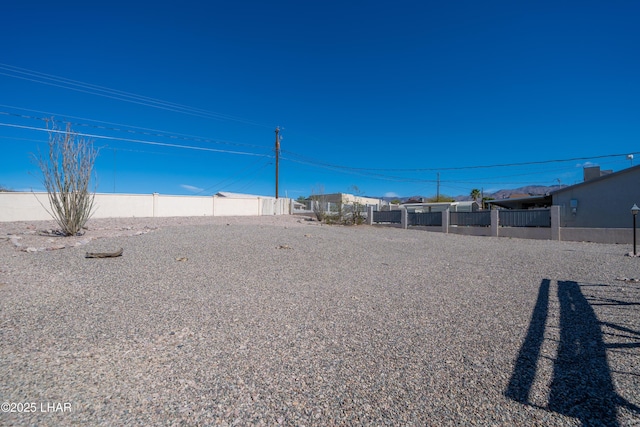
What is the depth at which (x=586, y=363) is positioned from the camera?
302 centimetres

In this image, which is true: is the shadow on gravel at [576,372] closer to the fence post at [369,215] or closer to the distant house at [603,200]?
the fence post at [369,215]

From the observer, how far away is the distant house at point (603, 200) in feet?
61.2

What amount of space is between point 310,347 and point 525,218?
1691 centimetres

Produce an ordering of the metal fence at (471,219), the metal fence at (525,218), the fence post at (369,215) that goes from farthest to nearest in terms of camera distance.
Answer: the fence post at (369,215) → the metal fence at (471,219) → the metal fence at (525,218)

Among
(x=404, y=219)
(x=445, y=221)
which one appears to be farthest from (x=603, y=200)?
(x=404, y=219)

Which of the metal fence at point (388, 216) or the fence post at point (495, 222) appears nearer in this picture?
the fence post at point (495, 222)

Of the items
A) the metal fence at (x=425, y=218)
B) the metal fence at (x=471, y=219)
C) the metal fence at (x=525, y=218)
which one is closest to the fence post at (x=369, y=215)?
the metal fence at (x=425, y=218)

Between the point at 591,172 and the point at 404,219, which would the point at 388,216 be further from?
the point at 591,172

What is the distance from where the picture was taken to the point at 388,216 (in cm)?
2291

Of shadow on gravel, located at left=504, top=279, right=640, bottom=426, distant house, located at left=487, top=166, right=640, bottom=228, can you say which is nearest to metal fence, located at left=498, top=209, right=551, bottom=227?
distant house, located at left=487, top=166, right=640, bottom=228

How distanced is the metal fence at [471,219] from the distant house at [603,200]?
7891 millimetres

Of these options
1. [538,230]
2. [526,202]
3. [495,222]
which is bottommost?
[538,230]

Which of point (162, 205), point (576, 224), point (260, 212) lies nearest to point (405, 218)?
point (576, 224)

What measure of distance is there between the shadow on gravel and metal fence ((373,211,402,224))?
1785 cm
